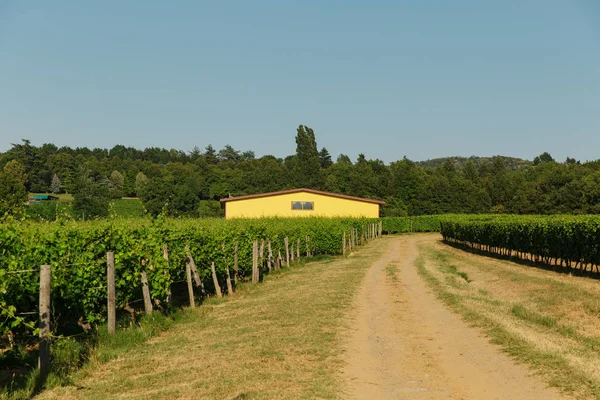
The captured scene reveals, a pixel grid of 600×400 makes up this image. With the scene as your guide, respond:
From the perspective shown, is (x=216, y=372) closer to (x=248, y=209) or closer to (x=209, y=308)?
(x=209, y=308)

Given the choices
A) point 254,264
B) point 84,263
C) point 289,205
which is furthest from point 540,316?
point 289,205

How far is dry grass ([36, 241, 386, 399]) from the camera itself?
8719 millimetres

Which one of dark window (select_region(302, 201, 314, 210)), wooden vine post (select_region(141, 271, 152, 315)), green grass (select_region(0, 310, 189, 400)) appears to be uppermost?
dark window (select_region(302, 201, 314, 210))

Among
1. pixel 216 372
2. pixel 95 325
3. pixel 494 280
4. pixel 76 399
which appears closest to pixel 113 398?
pixel 76 399

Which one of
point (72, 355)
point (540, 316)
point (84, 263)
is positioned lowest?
point (540, 316)

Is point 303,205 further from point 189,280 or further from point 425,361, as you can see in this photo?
point 425,361

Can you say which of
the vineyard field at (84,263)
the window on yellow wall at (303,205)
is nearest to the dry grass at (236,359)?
the vineyard field at (84,263)

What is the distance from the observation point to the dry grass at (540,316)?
32.6 ft

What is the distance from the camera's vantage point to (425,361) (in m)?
10.8

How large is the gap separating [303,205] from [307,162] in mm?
60091

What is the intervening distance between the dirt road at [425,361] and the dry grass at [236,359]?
0.58m

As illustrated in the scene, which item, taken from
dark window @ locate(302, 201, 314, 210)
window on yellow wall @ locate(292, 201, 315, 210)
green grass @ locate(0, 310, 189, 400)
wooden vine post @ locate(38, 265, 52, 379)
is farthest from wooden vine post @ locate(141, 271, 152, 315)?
dark window @ locate(302, 201, 314, 210)

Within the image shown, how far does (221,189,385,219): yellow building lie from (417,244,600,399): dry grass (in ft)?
141

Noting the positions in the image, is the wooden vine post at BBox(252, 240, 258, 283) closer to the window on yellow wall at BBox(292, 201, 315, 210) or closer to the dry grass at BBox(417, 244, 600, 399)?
the dry grass at BBox(417, 244, 600, 399)
